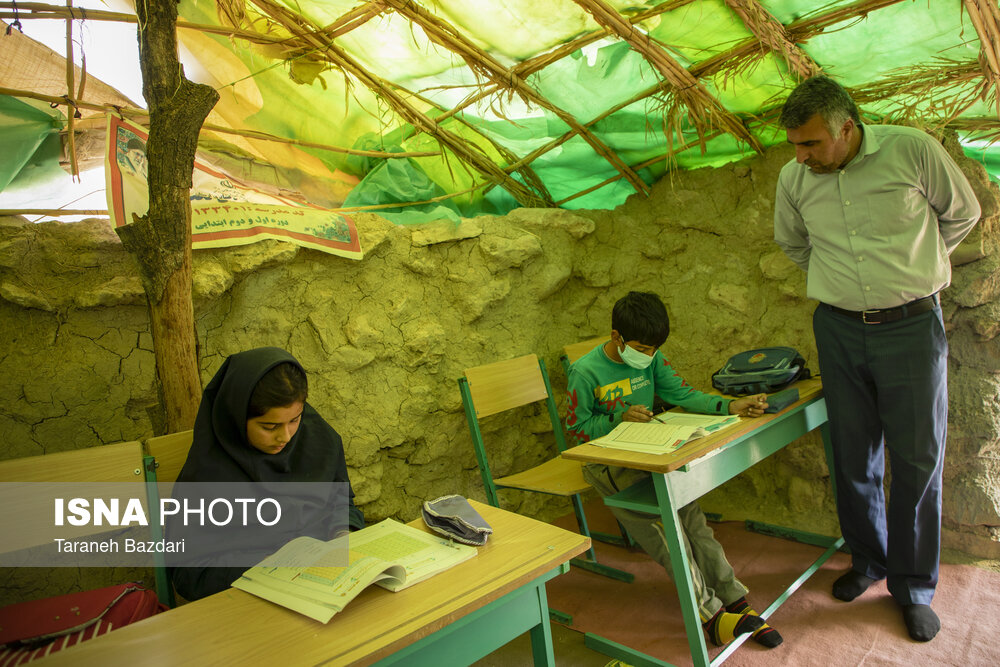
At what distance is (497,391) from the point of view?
2879 mm

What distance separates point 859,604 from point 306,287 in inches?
103

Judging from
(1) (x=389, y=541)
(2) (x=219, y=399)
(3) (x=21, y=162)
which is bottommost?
(1) (x=389, y=541)

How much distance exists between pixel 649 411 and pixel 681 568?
2.04ft

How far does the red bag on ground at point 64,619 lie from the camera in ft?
4.19

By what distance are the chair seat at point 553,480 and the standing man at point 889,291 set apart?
3.54 feet

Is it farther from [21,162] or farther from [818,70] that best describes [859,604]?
[21,162]

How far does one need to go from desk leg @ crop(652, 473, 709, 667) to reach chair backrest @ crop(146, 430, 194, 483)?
1.44 m

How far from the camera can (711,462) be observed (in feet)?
6.86

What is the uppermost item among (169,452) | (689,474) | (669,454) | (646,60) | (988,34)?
(646,60)

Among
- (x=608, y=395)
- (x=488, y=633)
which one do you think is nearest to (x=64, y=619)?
(x=488, y=633)

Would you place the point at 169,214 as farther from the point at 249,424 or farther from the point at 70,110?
the point at 70,110

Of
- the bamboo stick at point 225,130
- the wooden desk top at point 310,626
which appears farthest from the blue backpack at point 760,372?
the bamboo stick at point 225,130

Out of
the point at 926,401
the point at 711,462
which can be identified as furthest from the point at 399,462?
the point at 926,401

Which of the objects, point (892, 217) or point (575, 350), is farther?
point (575, 350)
